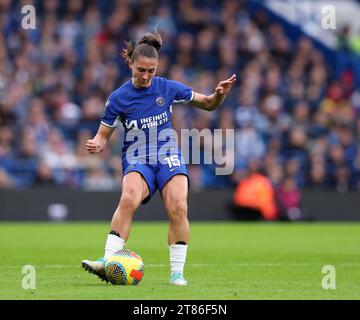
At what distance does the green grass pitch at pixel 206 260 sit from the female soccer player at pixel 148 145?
0.50 metres

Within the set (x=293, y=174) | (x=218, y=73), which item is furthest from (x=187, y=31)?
(x=293, y=174)

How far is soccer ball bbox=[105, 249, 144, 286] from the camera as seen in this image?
1002 cm

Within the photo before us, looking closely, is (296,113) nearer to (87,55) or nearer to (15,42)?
(87,55)

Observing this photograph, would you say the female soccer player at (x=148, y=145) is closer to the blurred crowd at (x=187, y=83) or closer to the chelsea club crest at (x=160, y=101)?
the chelsea club crest at (x=160, y=101)

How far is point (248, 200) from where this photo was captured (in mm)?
23641

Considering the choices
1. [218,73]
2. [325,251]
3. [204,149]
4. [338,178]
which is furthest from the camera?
[218,73]

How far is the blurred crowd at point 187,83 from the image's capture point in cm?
2367

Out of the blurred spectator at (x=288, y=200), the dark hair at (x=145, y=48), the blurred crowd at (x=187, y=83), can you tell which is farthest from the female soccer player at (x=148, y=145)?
the blurred spectator at (x=288, y=200)

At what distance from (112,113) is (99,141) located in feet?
1.04

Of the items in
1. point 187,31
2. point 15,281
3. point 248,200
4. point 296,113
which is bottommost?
point 15,281

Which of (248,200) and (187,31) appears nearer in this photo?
(248,200)

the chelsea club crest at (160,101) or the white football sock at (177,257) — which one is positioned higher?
the chelsea club crest at (160,101)

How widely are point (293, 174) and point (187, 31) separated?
5.68 m

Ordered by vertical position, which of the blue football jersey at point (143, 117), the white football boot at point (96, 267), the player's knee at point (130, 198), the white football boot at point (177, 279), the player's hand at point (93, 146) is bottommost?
the white football boot at point (177, 279)
